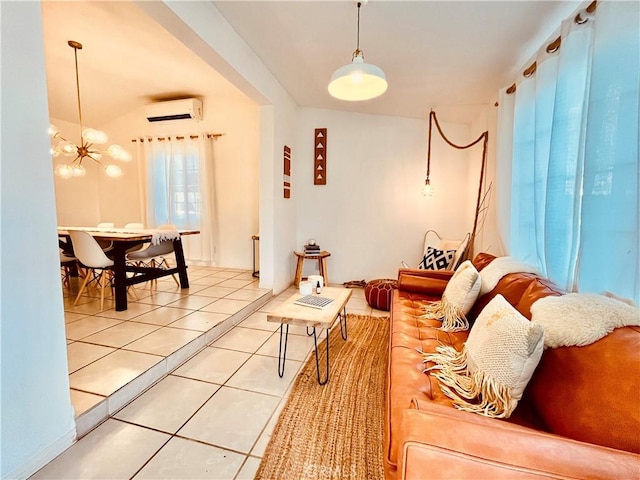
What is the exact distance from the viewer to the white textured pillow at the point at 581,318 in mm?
938

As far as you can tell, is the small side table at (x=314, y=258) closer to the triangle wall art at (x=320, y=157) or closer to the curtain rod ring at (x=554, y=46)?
the triangle wall art at (x=320, y=157)

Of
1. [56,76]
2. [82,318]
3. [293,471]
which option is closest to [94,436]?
[293,471]

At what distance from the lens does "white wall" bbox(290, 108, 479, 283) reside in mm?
3789

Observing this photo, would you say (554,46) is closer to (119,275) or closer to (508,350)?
(508,350)

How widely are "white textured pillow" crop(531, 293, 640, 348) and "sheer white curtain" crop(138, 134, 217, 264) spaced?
4392 millimetres

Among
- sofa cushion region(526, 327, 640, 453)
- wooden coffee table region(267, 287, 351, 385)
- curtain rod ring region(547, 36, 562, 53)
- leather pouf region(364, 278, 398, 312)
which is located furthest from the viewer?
leather pouf region(364, 278, 398, 312)

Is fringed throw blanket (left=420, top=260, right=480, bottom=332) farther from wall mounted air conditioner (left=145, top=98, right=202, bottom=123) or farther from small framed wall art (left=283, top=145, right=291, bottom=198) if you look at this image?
wall mounted air conditioner (left=145, top=98, right=202, bottom=123)

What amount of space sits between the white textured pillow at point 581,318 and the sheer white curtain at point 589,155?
17 centimetres

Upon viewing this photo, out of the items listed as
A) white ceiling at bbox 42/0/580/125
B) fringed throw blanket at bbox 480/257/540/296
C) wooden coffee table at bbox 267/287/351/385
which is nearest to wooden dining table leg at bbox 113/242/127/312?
wooden coffee table at bbox 267/287/351/385

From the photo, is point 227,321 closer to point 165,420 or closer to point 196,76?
point 165,420

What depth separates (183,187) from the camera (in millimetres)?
4625

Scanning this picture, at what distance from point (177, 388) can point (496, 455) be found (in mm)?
1742

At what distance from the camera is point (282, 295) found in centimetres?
368

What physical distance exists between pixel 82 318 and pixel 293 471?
2.40m
